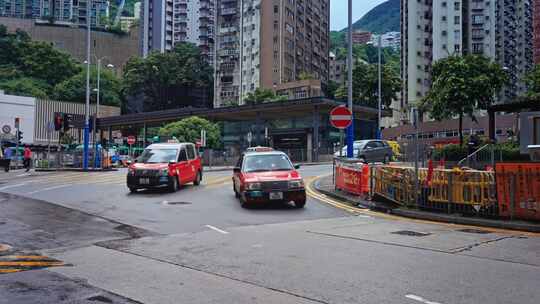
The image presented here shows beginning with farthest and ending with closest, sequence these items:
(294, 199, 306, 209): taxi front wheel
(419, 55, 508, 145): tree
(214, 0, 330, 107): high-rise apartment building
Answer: (214, 0, 330, 107): high-rise apartment building
(419, 55, 508, 145): tree
(294, 199, 306, 209): taxi front wheel

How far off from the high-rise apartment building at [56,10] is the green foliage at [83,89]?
1618 inches

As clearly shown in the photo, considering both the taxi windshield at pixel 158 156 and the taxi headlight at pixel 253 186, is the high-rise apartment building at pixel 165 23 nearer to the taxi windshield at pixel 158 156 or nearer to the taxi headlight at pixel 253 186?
the taxi windshield at pixel 158 156

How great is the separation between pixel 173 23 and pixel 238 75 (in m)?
52.1

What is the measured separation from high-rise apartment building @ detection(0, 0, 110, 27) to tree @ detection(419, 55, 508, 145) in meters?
118

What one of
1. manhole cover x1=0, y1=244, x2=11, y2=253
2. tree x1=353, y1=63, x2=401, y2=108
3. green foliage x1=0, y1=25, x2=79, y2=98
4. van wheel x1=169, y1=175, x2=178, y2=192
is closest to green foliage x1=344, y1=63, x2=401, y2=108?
tree x1=353, y1=63, x2=401, y2=108

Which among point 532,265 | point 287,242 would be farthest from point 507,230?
point 287,242

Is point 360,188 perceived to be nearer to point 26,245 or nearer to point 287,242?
point 287,242

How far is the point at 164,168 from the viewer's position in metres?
19.0

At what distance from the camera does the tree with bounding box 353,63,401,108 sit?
278 feet

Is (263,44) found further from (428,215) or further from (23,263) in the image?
(23,263)

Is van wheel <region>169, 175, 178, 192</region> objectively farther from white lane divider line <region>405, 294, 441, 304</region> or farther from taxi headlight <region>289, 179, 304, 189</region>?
white lane divider line <region>405, 294, 441, 304</region>

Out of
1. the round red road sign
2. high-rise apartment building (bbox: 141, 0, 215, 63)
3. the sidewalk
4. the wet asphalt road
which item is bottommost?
the wet asphalt road

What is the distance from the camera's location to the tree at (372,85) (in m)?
84.8

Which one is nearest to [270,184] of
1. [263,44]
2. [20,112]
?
[20,112]
